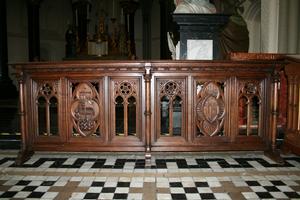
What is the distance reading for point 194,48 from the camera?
4316mm

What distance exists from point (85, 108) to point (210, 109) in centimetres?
125

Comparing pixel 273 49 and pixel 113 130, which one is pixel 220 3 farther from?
pixel 113 130

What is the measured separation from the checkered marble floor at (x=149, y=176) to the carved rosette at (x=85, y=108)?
0.37 meters

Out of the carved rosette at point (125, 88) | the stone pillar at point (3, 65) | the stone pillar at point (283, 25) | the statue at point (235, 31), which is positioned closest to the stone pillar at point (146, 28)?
the stone pillar at point (3, 65)

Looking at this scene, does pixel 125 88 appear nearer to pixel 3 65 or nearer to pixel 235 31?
pixel 235 31

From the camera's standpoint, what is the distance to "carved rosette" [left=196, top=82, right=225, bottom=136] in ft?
11.2

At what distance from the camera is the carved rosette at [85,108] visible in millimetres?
3414

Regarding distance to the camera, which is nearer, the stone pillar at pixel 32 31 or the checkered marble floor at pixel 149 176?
the checkered marble floor at pixel 149 176

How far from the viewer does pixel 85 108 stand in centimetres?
343

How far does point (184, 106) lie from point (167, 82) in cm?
29

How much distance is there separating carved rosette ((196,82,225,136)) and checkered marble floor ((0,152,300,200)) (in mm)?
347

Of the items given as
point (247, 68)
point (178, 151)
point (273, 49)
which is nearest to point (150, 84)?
point (178, 151)

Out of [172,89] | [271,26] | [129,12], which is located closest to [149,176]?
[172,89]

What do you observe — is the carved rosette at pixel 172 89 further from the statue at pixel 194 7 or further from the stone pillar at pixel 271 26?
the stone pillar at pixel 271 26
